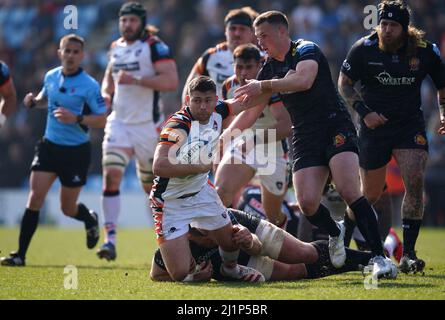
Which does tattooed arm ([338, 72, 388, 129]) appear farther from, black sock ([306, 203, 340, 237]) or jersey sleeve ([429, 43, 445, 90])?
black sock ([306, 203, 340, 237])

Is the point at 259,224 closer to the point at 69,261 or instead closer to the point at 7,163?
the point at 69,261

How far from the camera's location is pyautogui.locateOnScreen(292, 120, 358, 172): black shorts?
308 inches

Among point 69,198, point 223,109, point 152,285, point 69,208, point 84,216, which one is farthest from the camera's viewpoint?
point 84,216

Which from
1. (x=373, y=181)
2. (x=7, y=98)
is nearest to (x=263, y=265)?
(x=373, y=181)

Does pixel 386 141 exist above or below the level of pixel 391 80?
below

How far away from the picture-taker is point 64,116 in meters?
10.3

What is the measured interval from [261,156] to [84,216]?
260 centimetres

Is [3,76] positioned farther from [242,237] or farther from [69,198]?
[242,237]

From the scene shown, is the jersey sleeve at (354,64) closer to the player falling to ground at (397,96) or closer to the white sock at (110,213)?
the player falling to ground at (397,96)

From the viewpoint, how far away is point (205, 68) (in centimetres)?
1102

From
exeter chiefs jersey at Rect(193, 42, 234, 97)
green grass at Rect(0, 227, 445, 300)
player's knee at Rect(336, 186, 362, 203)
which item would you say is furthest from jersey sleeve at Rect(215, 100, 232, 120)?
exeter chiefs jersey at Rect(193, 42, 234, 97)
